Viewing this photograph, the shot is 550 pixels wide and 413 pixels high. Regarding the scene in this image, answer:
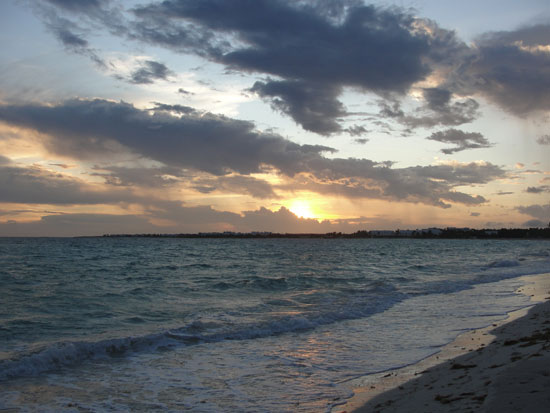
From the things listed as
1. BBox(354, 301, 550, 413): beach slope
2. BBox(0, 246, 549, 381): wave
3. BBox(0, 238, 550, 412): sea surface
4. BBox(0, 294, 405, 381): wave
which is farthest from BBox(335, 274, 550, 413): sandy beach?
BBox(0, 246, 549, 381): wave

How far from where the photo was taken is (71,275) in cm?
3225

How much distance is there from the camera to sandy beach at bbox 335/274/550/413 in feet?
19.4

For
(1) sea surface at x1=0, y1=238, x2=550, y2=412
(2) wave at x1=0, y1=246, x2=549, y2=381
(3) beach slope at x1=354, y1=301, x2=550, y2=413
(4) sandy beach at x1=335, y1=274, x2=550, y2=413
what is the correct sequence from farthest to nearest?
(2) wave at x1=0, y1=246, x2=549, y2=381, (1) sea surface at x1=0, y1=238, x2=550, y2=412, (4) sandy beach at x1=335, y1=274, x2=550, y2=413, (3) beach slope at x1=354, y1=301, x2=550, y2=413

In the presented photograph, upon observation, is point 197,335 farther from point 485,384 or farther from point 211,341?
point 485,384

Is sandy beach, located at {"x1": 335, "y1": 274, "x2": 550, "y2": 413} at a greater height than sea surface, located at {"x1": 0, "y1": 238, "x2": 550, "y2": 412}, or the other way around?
sandy beach, located at {"x1": 335, "y1": 274, "x2": 550, "y2": 413}

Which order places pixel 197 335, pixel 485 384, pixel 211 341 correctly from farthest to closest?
pixel 197 335
pixel 211 341
pixel 485 384

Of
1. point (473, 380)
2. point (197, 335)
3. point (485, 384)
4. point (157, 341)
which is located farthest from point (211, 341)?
point (485, 384)

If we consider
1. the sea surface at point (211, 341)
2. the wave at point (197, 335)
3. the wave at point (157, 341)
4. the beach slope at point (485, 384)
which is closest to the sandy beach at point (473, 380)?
the beach slope at point (485, 384)

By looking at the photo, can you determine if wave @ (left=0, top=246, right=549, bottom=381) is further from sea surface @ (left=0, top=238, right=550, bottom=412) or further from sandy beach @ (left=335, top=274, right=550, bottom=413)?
sandy beach @ (left=335, top=274, right=550, bottom=413)

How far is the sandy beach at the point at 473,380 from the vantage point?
590cm

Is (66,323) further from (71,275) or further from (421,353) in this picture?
(71,275)

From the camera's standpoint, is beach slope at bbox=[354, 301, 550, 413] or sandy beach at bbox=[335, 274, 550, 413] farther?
sandy beach at bbox=[335, 274, 550, 413]

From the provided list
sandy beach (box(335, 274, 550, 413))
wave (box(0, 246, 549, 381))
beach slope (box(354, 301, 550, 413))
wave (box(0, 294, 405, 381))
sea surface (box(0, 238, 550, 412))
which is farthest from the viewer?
wave (box(0, 246, 549, 381))

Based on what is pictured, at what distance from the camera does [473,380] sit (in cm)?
736
